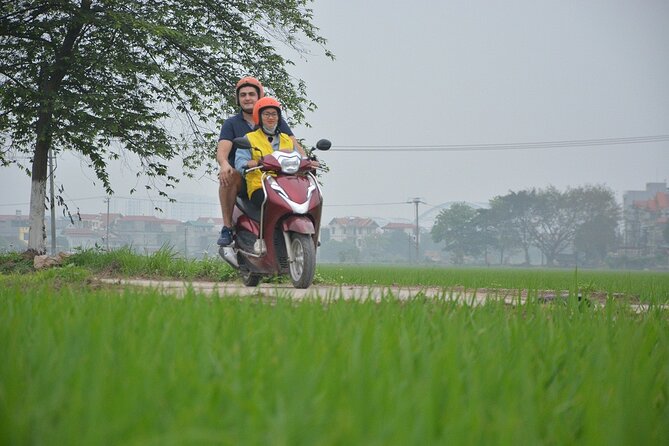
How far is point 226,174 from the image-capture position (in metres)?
6.43

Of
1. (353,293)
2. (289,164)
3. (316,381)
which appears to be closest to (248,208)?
(289,164)

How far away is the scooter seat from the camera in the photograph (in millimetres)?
6570

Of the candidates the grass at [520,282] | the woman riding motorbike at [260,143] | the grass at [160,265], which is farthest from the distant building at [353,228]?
the woman riding motorbike at [260,143]

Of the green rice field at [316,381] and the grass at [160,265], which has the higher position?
the grass at [160,265]

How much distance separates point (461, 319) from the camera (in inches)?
99.9

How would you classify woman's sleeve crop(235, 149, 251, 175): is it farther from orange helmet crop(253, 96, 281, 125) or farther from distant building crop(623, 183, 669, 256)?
distant building crop(623, 183, 669, 256)

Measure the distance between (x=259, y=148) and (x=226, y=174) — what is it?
0.38m

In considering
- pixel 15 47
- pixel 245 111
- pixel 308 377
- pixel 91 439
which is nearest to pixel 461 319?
pixel 308 377

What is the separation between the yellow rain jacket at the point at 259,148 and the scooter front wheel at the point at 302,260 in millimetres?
574

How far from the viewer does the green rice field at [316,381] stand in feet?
3.35

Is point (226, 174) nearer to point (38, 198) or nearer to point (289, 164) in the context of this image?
point (289, 164)

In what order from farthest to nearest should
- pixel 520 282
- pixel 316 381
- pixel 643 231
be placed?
pixel 643 231, pixel 520 282, pixel 316 381

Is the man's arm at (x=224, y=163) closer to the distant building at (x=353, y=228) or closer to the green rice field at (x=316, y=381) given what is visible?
the green rice field at (x=316, y=381)

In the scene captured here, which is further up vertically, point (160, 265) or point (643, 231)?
point (643, 231)
